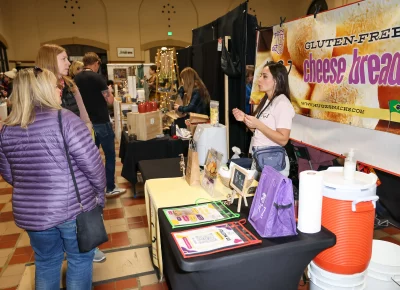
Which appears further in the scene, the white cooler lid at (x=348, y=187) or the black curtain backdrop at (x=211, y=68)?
the black curtain backdrop at (x=211, y=68)

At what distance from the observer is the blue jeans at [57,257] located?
1477 millimetres

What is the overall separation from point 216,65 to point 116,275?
9.10ft

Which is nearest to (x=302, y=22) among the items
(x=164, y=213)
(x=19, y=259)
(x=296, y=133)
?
(x=296, y=133)

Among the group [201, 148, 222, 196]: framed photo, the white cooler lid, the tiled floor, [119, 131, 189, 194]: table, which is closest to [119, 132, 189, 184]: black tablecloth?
[119, 131, 189, 194]: table

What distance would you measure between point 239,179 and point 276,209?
0.92 ft

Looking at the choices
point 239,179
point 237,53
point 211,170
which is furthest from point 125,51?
point 239,179

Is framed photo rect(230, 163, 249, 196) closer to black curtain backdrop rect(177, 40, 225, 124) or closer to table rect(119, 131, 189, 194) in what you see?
table rect(119, 131, 189, 194)

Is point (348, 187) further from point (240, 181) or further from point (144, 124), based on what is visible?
point (144, 124)

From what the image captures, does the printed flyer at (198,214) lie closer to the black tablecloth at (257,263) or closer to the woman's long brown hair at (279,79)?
the black tablecloth at (257,263)

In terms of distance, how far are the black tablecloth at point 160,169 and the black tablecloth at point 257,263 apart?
0.70 m

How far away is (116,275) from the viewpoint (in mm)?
2264

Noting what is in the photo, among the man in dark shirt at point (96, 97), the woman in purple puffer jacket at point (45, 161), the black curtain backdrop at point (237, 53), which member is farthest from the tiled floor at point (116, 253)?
the black curtain backdrop at point (237, 53)

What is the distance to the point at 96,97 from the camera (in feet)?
10.5

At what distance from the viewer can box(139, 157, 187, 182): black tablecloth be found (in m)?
2.07
